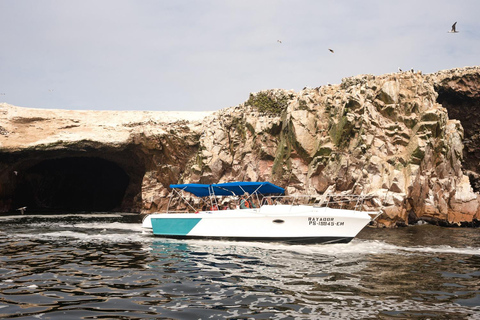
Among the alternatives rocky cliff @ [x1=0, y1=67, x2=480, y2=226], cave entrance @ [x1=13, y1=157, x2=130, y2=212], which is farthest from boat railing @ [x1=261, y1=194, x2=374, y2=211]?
cave entrance @ [x1=13, y1=157, x2=130, y2=212]

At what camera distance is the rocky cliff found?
31.8 m

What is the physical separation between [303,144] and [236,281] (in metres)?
26.7

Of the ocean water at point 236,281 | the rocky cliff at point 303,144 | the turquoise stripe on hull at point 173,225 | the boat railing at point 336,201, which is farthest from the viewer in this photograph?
the rocky cliff at point 303,144

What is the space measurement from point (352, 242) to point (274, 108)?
80.2 feet

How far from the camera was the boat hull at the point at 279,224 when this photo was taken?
19.2 m

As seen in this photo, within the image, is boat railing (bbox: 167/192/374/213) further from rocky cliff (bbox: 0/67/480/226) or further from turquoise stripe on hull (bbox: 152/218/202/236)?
rocky cliff (bbox: 0/67/480/226)

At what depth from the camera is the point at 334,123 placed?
119 feet

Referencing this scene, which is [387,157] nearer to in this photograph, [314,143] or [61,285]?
Result: [314,143]

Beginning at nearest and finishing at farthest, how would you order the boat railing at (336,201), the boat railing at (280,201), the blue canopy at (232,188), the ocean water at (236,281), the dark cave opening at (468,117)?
the ocean water at (236,281) < the blue canopy at (232,188) < the boat railing at (280,201) < the boat railing at (336,201) < the dark cave opening at (468,117)

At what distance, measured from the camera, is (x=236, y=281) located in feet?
35.9

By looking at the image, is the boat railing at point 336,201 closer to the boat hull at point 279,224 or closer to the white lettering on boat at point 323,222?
the boat hull at point 279,224

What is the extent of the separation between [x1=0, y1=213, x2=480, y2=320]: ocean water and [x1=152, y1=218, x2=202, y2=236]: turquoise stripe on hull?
2857 mm

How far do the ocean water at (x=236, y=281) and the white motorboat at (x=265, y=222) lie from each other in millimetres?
807

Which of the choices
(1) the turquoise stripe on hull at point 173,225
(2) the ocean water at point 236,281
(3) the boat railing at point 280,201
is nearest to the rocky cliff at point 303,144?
(3) the boat railing at point 280,201
